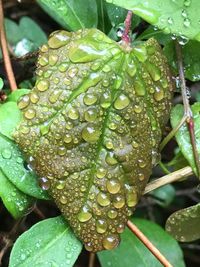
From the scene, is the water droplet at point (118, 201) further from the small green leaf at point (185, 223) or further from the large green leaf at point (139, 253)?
the large green leaf at point (139, 253)

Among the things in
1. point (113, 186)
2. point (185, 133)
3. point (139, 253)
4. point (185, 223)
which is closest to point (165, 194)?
point (139, 253)

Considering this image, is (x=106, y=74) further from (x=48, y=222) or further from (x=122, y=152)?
(x=48, y=222)

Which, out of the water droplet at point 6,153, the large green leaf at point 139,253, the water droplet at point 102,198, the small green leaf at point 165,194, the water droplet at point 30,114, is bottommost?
the small green leaf at point 165,194

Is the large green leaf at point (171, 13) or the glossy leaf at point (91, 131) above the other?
the large green leaf at point (171, 13)

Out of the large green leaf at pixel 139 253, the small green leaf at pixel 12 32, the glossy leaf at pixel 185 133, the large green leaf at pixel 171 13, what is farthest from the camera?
the small green leaf at pixel 12 32

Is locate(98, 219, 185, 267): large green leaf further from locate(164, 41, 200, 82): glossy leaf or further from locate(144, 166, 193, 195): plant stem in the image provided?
locate(164, 41, 200, 82): glossy leaf

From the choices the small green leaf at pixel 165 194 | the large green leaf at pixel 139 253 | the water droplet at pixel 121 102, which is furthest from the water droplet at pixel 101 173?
the small green leaf at pixel 165 194
